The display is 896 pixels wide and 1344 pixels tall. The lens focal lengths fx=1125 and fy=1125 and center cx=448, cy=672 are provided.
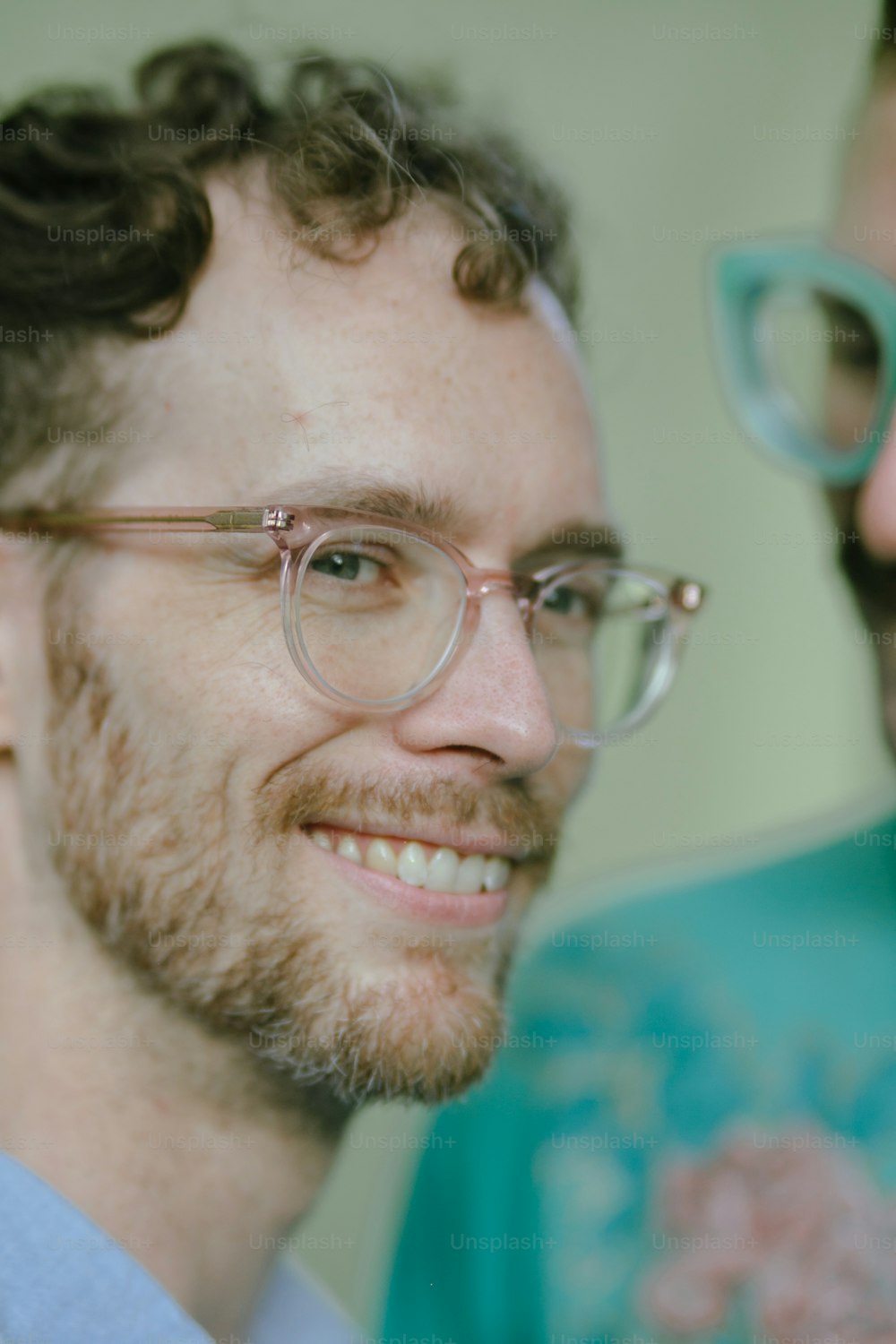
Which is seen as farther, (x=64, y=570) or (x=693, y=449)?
(x=693, y=449)

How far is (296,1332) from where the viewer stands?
117 cm

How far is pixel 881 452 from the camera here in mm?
1165

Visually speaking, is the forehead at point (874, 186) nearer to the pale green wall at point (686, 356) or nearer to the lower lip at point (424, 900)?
the pale green wall at point (686, 356)

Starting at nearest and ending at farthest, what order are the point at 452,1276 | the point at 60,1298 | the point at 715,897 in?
the point at 60,1298
the point at 452,1276
the point at 715,897

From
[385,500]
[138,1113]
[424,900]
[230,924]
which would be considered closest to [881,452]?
[385,500]

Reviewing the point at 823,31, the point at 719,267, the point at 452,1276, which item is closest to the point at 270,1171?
the point at 452,1276

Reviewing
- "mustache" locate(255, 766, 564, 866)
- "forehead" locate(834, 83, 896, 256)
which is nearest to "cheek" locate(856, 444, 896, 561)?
"forehead" locate(834, 83, 896, 256)

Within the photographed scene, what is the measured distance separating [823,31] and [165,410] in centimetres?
147

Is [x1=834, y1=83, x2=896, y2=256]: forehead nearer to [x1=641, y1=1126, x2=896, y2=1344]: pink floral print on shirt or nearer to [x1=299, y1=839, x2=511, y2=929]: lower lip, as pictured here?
[x1=299, y1=839, x2=511, y2=929]: lower lip

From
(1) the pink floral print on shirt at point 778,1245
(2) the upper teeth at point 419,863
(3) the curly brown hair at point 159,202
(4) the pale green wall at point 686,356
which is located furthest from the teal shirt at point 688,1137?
(3) the curly brown hair at point 159,202

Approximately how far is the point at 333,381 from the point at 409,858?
42cm

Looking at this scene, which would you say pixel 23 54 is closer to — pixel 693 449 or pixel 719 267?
pixel 719 267

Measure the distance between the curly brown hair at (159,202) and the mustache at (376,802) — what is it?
324 millimetres

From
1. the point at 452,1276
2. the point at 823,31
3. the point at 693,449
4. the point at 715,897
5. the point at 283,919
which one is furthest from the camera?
the point at 693,449
